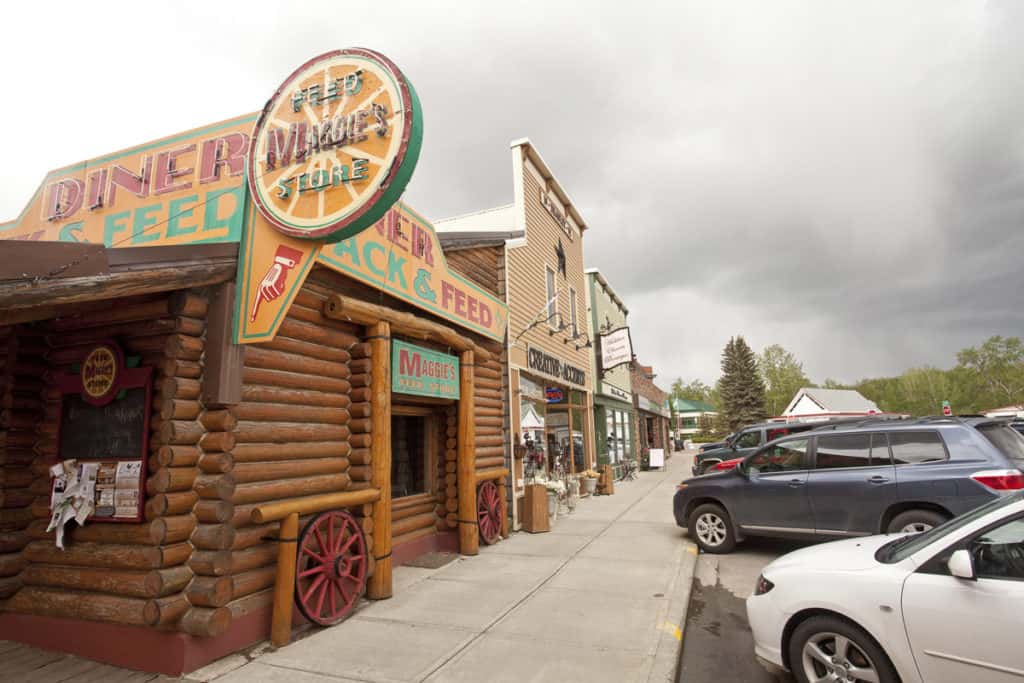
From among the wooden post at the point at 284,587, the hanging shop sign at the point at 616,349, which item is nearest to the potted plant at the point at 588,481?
the hanging shop sign at the point at 616,349

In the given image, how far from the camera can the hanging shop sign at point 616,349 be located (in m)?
19.8

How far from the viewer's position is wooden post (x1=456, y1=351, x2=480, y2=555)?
27.2 ft

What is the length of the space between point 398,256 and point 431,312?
3.79 ft

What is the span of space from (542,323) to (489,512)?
5.51 metres

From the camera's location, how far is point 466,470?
334 inches

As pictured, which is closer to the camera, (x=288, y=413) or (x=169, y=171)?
(x=288, y=413)

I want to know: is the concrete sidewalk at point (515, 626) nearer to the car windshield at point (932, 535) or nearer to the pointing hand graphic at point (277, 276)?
the car windshield at point (932, 535)

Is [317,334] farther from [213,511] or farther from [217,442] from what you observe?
[213,511]

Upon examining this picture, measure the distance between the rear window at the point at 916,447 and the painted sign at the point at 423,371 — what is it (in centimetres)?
599

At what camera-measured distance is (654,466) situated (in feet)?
85.1

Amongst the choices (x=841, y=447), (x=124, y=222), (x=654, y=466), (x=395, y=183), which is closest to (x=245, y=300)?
(x=395, y=183)

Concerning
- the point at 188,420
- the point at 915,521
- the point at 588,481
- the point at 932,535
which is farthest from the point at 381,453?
the point at 588,481

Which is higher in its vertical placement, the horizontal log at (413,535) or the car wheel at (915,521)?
the car wheel at (915,521)

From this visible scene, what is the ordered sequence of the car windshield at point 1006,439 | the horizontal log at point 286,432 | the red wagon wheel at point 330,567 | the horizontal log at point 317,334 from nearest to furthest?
the horizontal log at point 286,432
the red wagon wheel at point 330,567
the horizontal log at point 317,334
the car windshield at point 1006,439
